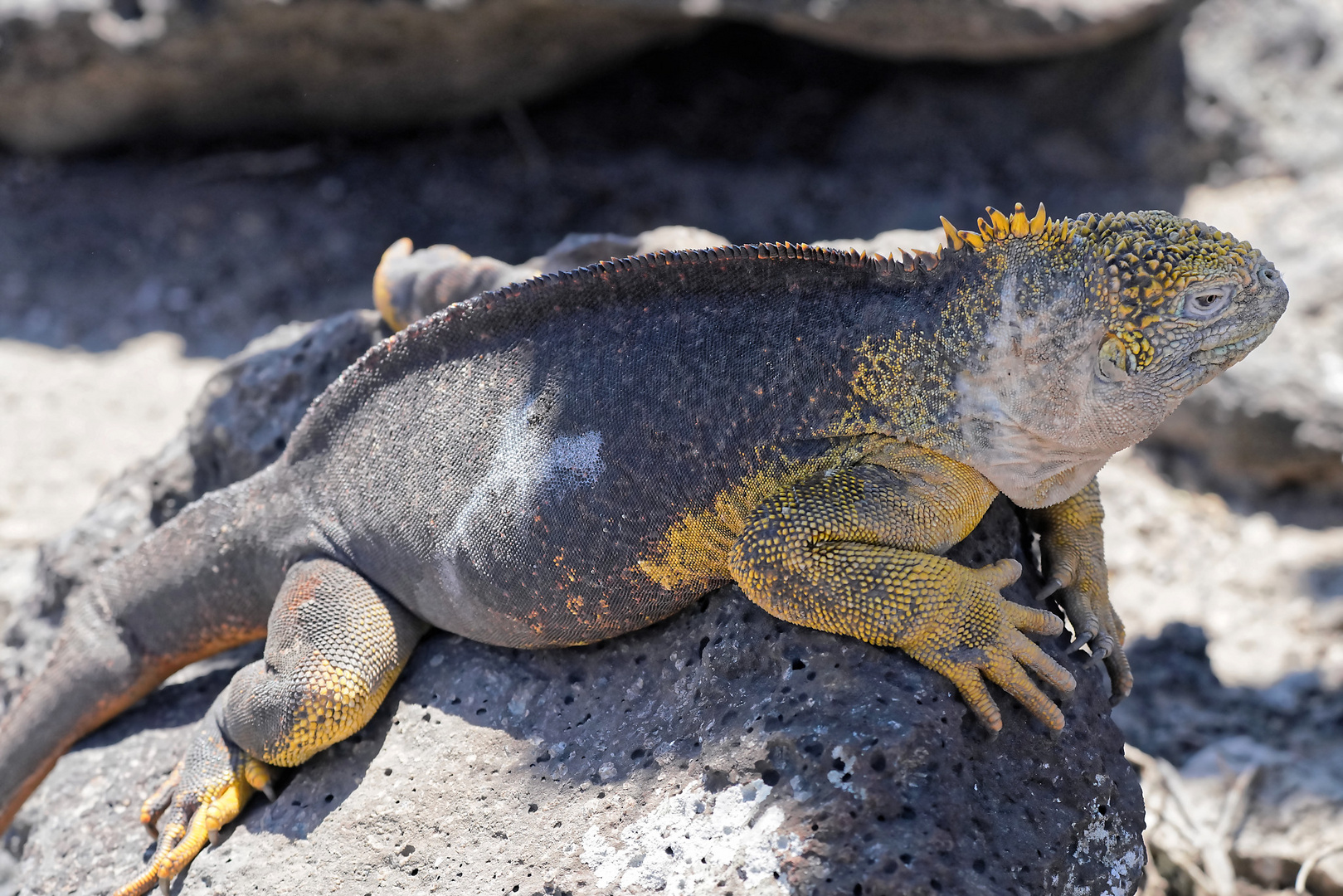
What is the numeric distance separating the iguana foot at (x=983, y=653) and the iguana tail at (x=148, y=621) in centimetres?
185

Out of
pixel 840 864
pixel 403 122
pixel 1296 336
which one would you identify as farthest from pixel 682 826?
Answer: pixel 403 122

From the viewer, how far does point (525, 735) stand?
8.92 ft

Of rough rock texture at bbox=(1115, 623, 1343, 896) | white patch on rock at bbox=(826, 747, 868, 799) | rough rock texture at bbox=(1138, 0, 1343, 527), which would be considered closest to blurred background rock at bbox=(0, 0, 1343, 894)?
rough rock texture at bbox=(1138, 0, 1343, 527)

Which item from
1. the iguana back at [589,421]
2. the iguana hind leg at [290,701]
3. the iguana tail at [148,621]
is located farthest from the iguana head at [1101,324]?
the iguana tail at [148,621]

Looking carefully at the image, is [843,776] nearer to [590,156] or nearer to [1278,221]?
[1278,221]

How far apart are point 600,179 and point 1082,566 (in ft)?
16.8

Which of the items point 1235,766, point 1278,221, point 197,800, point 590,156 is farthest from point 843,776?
point 590,156

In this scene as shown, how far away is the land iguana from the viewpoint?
234cm

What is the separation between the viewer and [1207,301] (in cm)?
228

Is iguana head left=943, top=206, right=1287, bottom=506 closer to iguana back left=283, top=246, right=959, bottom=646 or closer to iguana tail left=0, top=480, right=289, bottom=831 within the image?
iguana back left=283, top=246, right=959, bottom=646

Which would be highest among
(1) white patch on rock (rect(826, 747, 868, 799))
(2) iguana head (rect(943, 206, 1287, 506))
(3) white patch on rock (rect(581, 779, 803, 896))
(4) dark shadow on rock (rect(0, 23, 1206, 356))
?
(2) iguana head (rect(943, 206, 1287, 506))

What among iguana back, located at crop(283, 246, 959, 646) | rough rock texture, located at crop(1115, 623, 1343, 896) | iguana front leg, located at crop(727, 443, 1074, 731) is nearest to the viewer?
iguana front leg, located at crop(727, 443, 1074, 731)

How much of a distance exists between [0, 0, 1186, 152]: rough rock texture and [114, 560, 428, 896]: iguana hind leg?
14.9ft

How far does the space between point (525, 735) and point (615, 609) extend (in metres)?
0.39
